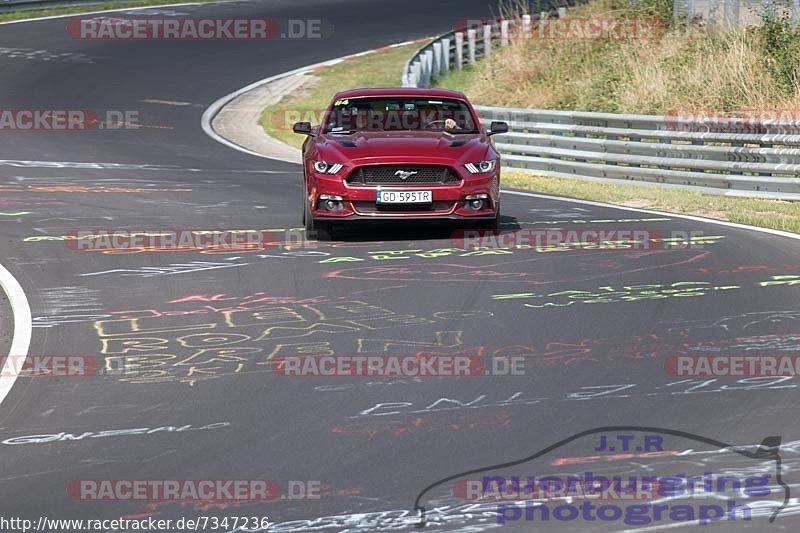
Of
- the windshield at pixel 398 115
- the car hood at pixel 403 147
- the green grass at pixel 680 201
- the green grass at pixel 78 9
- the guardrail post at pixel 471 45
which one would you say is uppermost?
the green grass at pixel 78 9

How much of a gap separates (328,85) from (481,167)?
20713 mm

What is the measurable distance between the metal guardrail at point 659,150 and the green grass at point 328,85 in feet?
21.6

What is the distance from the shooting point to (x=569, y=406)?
7.32 m

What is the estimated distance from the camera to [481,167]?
45.3ft

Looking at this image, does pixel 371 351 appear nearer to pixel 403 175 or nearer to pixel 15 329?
pixel 15 329

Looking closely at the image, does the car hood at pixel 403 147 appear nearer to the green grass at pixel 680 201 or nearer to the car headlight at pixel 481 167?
the car headlight at pixel 481 167

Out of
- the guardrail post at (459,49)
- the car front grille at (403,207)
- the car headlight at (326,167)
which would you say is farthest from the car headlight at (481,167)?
the guardrail post at (459,49)

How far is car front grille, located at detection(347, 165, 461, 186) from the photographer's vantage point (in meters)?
13.6

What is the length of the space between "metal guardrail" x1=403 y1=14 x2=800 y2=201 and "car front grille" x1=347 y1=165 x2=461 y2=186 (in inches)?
229

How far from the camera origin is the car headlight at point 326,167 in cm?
1373

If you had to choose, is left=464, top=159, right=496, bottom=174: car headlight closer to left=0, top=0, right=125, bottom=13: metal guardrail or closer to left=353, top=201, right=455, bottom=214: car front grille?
left=353, top=201, right=455, bottom=214: car front grille

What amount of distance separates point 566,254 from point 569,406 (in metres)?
5.67

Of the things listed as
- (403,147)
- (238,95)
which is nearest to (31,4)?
(238,95)

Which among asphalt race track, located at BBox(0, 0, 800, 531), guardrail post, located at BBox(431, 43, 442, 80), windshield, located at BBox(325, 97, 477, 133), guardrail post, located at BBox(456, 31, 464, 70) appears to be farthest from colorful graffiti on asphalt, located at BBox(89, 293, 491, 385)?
guardrail post, located at BBox(456, 31, 464, 70)
